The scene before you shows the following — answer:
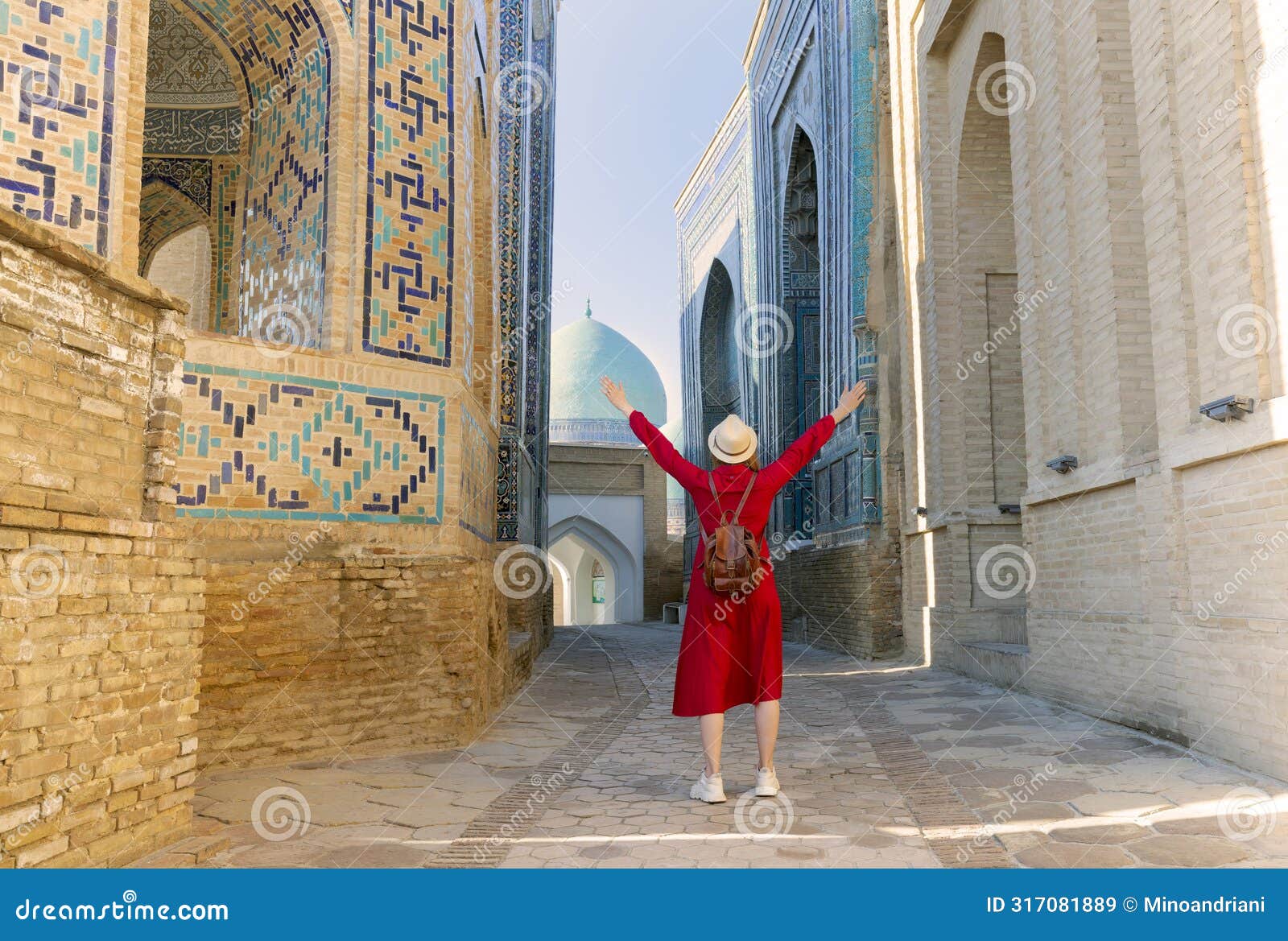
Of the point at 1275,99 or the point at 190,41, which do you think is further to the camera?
the point at 190,41

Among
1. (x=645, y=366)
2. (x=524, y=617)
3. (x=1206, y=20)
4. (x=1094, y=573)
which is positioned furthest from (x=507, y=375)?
(x=645, y=366)

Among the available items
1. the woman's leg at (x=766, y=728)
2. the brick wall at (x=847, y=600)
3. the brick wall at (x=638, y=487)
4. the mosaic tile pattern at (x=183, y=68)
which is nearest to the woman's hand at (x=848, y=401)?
the woman's leg at (x=766, y=728)

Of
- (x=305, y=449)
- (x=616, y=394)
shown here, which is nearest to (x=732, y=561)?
(x=616, y=394)

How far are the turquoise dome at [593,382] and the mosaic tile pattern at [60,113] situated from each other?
79.6ft

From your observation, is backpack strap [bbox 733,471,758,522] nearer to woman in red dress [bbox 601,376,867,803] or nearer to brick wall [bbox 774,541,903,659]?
woman in red dress [bbox 601,376,867,803]

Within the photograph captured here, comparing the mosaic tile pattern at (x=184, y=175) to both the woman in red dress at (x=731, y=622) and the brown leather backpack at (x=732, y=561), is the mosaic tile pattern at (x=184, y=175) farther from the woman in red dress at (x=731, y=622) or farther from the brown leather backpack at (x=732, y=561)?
the brown leather backpack at (x=732, y=561)

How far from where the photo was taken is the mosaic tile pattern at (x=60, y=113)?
4113 mm

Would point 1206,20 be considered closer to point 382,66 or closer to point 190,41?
point 382,66

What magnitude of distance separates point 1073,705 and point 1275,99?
3899 millimetres

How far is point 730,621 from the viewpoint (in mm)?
4082

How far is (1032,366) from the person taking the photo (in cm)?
772

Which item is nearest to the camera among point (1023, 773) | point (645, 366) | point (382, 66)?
point (1023, 773)

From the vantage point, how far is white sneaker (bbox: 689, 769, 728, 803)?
3992mm

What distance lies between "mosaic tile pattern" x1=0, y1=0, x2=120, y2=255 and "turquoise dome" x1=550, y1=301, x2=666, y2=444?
79.6 ft
